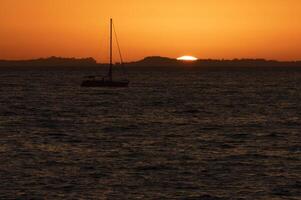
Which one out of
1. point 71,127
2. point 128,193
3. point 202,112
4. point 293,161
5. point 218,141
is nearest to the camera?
point 128,193

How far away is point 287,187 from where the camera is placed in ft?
107

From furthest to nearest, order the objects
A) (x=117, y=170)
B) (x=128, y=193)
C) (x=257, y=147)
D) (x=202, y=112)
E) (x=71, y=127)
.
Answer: (x=202, y=112) < (x=71, y=127) < (x=257, y=147) < (x=117, y=170) < (x=128, y=193)

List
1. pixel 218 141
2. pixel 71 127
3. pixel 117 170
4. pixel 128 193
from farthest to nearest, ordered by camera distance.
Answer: pixel 71 127 < pixel 218 141 < pixel 117 170 < pixel 128 193

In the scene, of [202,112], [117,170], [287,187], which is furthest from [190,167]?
[202,112]

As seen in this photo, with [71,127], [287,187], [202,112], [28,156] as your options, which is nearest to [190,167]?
[287,187]

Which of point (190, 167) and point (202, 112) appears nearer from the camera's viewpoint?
point (190, 167)

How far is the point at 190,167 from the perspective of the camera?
3797 cm

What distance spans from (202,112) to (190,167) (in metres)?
43.6

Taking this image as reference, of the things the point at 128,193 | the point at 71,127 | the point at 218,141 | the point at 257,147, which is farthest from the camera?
the point at 71,127

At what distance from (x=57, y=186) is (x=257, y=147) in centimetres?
1790

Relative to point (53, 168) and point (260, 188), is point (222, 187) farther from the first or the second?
point (53, 168)

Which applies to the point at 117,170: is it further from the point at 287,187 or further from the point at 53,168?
the point at 287,187

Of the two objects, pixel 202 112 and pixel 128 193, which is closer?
pixel 128 193

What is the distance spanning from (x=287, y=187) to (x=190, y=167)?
6.78m
